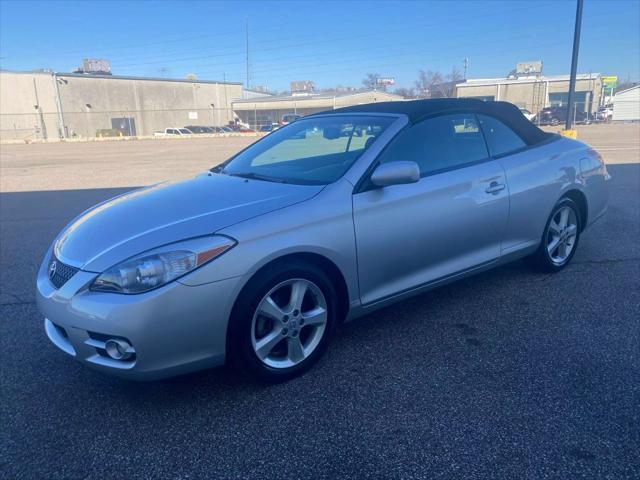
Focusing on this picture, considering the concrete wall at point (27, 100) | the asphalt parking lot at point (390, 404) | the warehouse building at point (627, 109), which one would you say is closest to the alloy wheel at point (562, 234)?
the asphalt parking lot at point (390, 404)

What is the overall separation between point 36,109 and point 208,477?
5366cm

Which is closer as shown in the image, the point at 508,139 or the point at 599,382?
the point at 599,382

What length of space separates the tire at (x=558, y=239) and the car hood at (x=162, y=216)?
2.39 m

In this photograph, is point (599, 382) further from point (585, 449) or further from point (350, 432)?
point (350, 432)

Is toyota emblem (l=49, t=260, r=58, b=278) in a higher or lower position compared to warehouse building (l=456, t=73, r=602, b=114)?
lower

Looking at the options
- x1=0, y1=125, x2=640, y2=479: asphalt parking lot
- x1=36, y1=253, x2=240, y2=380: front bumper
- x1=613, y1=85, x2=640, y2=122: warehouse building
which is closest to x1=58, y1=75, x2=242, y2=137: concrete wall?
x1=613, y1=85, x2=640, y2=122: warehouse building

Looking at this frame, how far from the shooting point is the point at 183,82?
190 ft

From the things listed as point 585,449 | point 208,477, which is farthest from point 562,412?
point 208,477

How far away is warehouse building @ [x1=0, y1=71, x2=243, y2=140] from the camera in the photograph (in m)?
45.0

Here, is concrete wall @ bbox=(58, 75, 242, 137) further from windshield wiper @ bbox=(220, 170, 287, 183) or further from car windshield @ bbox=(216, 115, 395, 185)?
windshield wiper @ bbox=(220, 170, 287, 183)

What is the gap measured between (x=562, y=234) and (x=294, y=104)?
4978 centimetres

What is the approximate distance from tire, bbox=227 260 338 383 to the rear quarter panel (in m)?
1.80

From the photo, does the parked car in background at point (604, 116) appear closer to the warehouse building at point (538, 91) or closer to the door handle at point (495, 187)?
the warehouse building at point (538, 91)

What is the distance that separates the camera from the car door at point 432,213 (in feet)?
10.2
